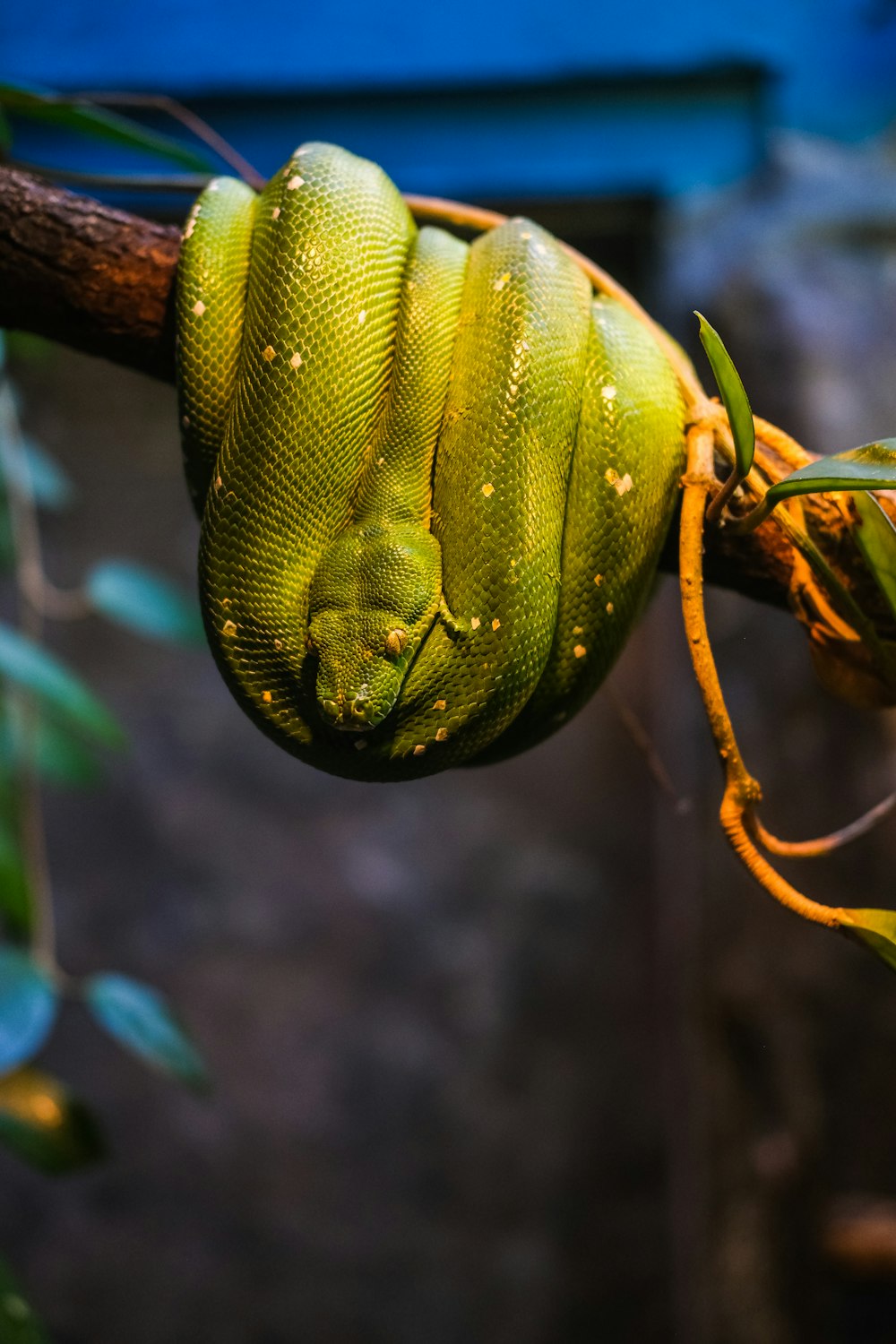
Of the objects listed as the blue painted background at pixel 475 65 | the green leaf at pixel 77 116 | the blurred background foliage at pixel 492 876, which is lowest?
the blurred background foliage at pixel 492 876

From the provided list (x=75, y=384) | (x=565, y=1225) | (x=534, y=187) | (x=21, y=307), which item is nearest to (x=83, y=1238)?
(x=565, y=1225)

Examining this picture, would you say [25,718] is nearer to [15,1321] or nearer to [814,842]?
[15,1321]

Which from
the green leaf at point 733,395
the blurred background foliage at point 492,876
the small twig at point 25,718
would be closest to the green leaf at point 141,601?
the blurred background foliage at point 492,876

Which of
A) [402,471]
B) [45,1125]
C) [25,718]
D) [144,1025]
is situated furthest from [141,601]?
[402,471]

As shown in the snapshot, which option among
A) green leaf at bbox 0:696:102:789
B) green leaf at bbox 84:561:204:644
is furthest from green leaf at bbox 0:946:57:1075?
green leaf at bbox 84:561:204:644

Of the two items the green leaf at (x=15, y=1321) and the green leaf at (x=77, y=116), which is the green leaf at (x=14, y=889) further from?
the green leaf at (x=77, y=116)

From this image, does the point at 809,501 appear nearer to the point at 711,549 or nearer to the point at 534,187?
the point at 711,549
